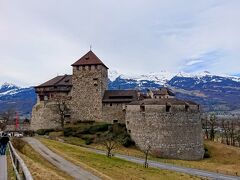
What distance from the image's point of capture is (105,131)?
248ft

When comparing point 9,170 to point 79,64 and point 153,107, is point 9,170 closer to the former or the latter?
point 153,107

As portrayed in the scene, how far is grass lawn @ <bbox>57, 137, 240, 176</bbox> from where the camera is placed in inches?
2499

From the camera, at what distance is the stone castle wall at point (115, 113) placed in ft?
266

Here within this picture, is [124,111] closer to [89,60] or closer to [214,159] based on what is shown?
[89,60]

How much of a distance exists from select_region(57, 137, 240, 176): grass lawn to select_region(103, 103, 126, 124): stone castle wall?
9.51 meters

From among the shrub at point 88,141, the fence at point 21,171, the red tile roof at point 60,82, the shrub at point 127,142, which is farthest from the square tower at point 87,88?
the fence at point 21,171

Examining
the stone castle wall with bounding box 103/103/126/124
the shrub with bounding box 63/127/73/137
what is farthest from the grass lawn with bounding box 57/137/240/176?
the stone castle wall with bounding box 103/103/126/124

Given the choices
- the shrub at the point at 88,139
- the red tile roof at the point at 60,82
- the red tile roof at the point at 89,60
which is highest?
the red tile roof at the point at 89,60

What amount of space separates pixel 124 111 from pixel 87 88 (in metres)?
10.8

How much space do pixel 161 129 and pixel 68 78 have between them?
29.9 meters

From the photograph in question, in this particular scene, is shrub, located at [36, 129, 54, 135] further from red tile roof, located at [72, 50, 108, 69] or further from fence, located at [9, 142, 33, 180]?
fence, located at [9, 142, 33, 180]

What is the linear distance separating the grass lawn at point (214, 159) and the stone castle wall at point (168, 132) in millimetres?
2813

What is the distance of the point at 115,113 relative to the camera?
8131cm

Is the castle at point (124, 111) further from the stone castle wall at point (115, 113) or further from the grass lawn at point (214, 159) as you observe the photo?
the grass lawn at point (214, 159)
